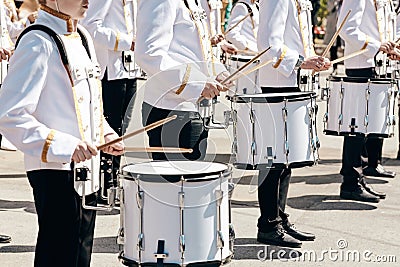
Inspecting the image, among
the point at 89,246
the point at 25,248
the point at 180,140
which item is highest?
the point at 180,140

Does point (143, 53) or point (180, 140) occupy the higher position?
point (143, 53)

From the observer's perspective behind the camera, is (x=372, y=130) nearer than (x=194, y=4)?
No

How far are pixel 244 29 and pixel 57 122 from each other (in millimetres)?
5417

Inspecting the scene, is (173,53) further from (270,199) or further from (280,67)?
(270,199)

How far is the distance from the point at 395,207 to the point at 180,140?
8.17ft

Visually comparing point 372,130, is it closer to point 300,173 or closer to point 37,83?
point 300,173

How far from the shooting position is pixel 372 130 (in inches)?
255

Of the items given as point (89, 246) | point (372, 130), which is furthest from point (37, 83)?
point (372, 130)

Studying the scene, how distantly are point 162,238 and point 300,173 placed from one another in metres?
4.13

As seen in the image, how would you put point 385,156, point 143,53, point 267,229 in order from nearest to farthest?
point 143,53, point 267,229, point 385,156

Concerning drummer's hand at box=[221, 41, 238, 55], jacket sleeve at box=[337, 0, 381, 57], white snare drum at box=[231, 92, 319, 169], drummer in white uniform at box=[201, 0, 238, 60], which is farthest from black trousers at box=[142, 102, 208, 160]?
drummer's hand at box=[221, 41, 238, 55]

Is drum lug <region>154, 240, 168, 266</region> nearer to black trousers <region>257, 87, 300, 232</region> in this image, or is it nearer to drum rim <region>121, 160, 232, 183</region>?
drum rim <region>121, 160, 232, 183</region>

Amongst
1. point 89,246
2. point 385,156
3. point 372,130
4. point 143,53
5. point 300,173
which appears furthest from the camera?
point 385,156

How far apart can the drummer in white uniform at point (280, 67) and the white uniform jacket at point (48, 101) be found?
2004 millimetres
